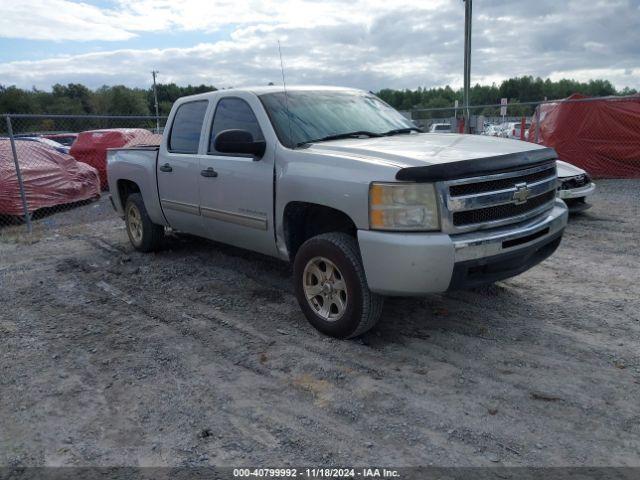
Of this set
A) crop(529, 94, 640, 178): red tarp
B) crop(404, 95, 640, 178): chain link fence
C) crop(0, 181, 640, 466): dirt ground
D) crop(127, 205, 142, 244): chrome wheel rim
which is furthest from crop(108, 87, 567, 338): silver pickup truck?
crop(529, 94, 640, 178): red tarp

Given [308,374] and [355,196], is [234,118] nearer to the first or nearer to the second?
[355,196]

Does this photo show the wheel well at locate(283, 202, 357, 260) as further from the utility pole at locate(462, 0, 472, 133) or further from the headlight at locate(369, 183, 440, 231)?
the utility pole at locate(462, 0, 472, 133)

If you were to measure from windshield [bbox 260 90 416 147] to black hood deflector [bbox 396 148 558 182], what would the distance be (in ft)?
4.29

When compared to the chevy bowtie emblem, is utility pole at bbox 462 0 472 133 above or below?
above

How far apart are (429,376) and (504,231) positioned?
1.11 metres

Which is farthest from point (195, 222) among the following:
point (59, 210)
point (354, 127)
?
point (59, 210)

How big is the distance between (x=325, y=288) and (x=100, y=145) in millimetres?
11832

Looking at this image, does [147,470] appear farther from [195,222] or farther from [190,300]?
[195,222]

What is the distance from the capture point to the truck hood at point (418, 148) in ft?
11.9

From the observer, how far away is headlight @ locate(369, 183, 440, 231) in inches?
136

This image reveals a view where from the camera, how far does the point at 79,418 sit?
3.17 metres

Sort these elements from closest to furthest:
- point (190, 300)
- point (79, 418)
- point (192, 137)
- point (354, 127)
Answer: point (79, 418)
point (354, 127)
point (190, 300)
point (192, 137)

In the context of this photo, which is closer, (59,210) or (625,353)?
(625,353)

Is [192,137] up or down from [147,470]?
up
